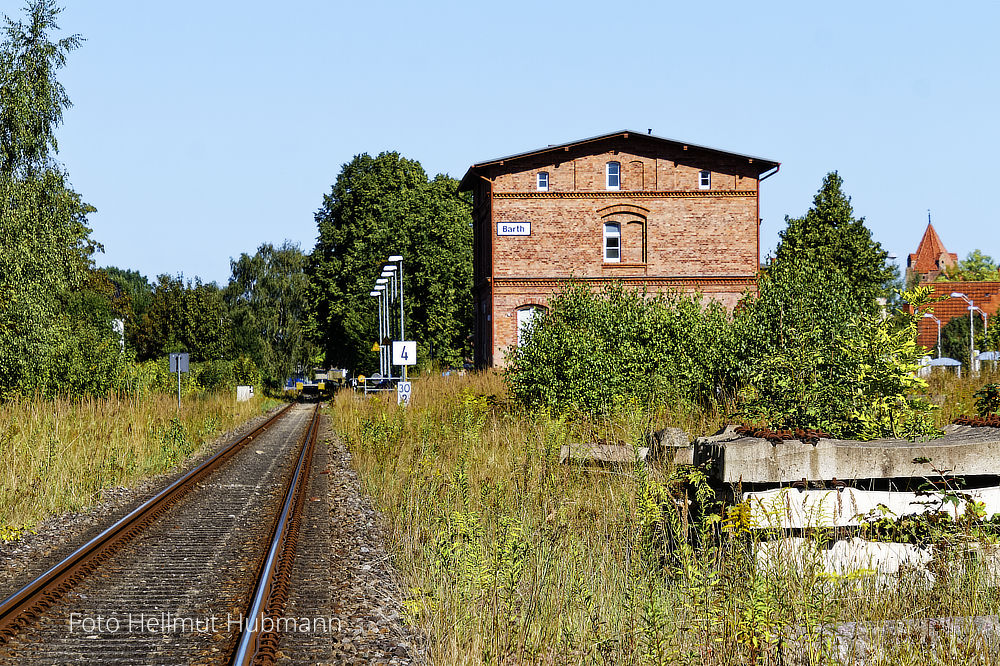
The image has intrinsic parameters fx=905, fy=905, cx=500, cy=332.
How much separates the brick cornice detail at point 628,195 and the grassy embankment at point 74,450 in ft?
61.9

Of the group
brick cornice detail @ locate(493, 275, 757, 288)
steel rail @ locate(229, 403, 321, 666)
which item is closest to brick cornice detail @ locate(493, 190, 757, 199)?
brick cornice detail @ locate(493, 275, 757, 288)

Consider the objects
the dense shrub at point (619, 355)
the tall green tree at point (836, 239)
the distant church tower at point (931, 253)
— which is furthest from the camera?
the distant church tower at point (931, 253)

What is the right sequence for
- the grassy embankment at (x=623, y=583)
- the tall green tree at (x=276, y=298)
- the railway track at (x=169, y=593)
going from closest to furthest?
the grassy embankment at (x=623, y=583) → the railway track at (x=169, y=593) → the tall green tree at (x=276, y=298)

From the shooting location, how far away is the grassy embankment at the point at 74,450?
12258 mm

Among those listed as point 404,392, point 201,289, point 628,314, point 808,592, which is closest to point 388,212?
point 201,289

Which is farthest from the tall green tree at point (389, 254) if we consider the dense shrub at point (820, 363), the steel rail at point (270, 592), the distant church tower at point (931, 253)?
the distant church tower at point (931, 253)

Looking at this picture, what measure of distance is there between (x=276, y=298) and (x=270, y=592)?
78315 millimetres

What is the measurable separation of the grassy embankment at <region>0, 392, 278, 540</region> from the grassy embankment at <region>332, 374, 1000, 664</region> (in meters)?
5.15

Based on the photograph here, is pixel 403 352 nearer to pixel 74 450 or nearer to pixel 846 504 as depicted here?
pixel 74 450

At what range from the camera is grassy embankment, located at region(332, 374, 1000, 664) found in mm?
4926

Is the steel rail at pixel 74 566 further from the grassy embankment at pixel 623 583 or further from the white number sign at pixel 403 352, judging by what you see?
the white number sign at pixel 403 352

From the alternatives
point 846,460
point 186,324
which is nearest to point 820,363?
point 846,460

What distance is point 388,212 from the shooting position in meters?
56.2

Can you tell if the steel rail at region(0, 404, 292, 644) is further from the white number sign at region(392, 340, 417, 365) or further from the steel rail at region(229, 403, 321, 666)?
the white number sign at region(392, 340, 417, 365)
